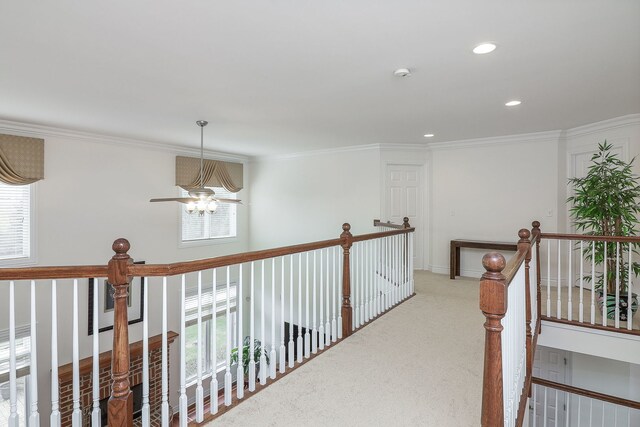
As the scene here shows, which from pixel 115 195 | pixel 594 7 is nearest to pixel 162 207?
pixel 115 195

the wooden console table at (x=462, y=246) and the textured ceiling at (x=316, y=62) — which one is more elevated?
the textured ceiling at (x=316, y=62)

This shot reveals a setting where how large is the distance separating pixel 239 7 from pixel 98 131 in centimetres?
416

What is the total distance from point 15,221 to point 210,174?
304cm

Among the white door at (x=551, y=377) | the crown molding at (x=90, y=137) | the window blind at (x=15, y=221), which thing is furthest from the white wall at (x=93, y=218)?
the white door at (x=551, y=377)

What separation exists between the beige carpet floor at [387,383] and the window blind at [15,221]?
4.34 metres

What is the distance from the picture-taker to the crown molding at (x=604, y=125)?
164 inches

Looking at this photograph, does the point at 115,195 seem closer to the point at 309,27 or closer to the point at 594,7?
the point at 309,27

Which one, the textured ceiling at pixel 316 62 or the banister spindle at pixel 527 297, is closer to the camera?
the textured ceiling at pixel 316 62

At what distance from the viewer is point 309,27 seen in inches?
85.4

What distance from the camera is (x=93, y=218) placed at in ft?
17.2

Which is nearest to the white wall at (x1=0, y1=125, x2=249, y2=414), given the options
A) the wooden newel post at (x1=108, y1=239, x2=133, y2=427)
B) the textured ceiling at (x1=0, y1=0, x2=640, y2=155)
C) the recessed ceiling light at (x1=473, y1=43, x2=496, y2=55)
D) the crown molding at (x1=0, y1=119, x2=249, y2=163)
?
the crown molding at (x1=0, y1=119, x2=249, y2=163)

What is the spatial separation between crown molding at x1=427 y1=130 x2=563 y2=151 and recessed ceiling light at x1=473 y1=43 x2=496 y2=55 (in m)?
3.34

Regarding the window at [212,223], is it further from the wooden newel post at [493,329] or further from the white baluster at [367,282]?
the wooden newel post at [493,329]

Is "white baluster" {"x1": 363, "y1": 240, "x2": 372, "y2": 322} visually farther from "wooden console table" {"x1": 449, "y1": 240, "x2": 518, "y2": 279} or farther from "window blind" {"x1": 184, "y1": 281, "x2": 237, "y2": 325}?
"window blind" {"x1": 184, "y1": 281, "x2": 237, "y2": 325}
